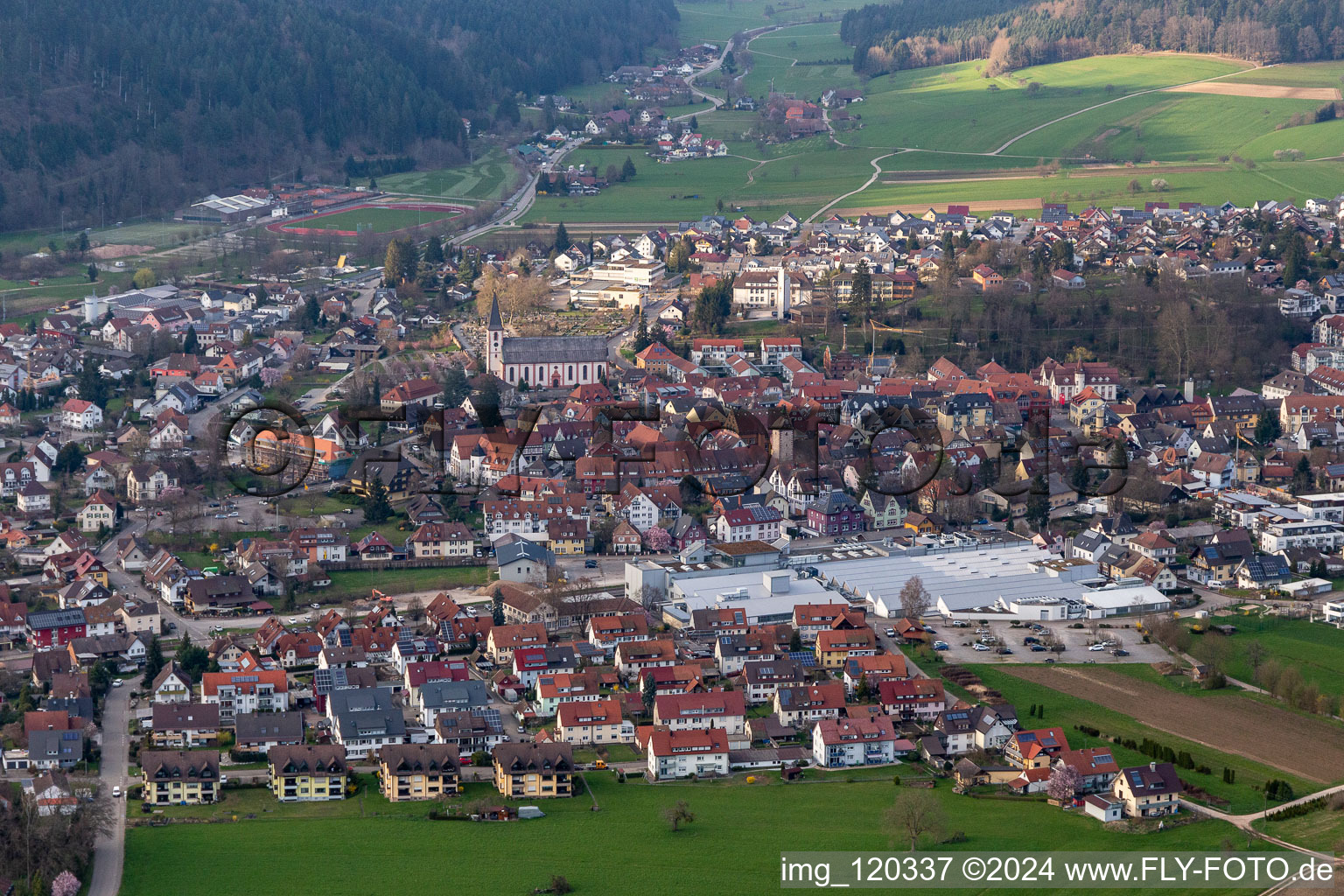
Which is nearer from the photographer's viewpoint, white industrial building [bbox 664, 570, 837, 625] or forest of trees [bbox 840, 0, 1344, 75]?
white industrial building [bbox 664, 570, 837, 625]

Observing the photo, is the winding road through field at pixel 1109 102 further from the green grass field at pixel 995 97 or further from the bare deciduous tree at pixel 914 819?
the bare deciduous tree at pixel 914 819

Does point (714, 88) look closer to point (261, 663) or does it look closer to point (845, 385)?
point (845, 385)

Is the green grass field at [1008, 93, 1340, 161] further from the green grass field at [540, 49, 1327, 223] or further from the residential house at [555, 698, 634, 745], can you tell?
the residential house at [555, 698, 634, 745]

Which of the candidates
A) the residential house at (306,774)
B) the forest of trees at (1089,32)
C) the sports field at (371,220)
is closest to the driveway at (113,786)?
the residential house at (306,774)

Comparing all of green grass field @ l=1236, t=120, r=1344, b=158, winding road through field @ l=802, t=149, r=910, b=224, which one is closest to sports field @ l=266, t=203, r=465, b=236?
winding road through field @ l=802, t=149, r=910, b=224

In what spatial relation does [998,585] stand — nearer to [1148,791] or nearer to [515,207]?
[1148,791]

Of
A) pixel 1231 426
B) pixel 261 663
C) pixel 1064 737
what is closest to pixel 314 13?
pixel 1231 426
